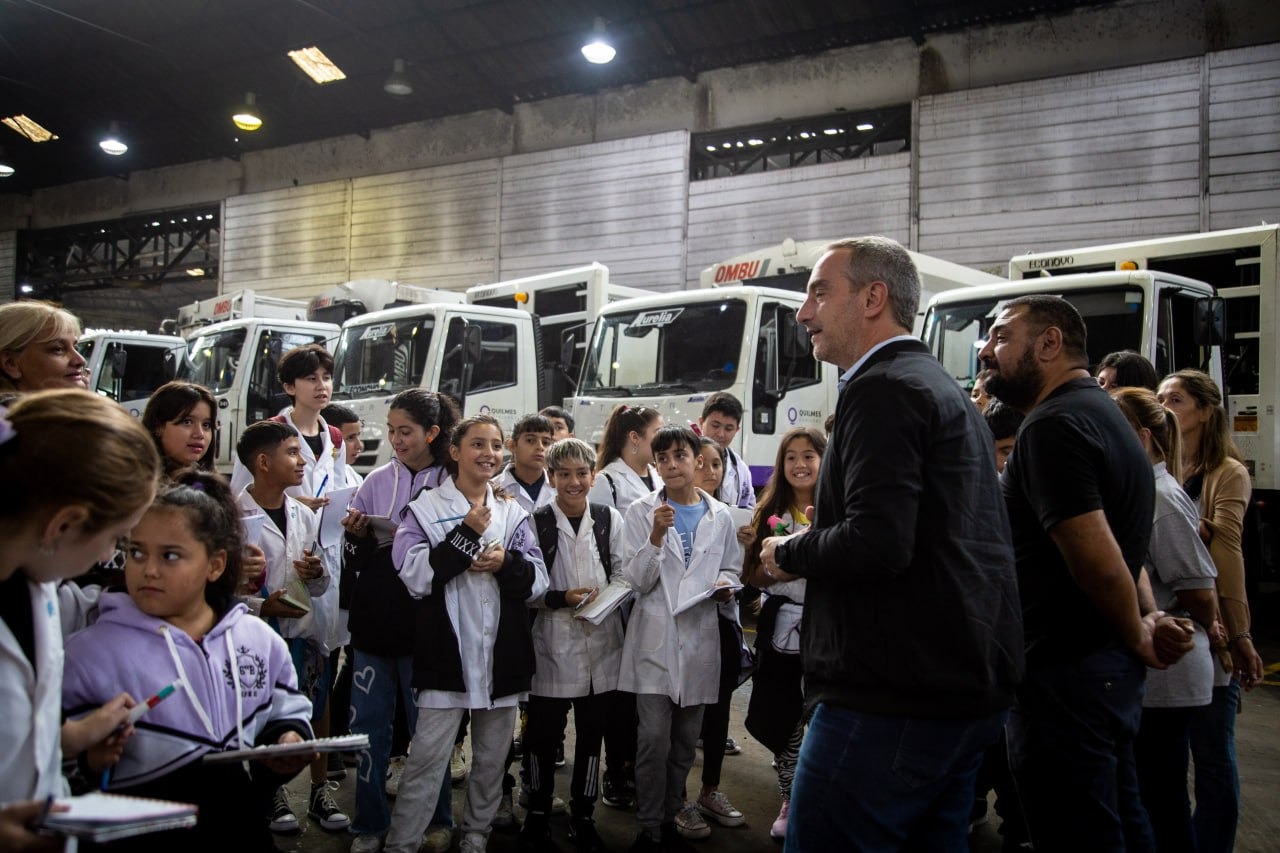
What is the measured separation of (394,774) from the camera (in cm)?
465

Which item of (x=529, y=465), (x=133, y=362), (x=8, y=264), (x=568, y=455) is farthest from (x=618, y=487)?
(x=8, y=264)

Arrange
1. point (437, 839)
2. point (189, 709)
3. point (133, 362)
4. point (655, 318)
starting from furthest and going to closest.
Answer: point (133, 362) < point (655, 318) < point (437, 839) < point (189, 709)

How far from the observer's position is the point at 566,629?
4.05m

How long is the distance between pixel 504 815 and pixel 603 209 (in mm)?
14822

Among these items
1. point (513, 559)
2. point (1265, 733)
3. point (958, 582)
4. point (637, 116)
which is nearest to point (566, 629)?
point (513, 559)

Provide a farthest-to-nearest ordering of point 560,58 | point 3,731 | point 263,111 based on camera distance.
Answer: point 263,111 < point 560,58 < point 3,731

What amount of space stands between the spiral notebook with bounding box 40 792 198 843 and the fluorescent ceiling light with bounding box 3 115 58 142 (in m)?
26.4

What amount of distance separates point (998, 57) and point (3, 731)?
1604 centimetres

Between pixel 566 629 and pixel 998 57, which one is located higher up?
pixel 998 57

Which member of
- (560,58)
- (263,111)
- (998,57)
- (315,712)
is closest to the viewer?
(315,712)

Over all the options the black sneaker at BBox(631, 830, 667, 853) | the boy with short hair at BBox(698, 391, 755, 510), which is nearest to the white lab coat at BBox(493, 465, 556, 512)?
the boy with short hair at BBox(698, 391, 755, 510)

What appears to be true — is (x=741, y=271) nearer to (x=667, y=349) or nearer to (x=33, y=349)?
(x=667, y=349)

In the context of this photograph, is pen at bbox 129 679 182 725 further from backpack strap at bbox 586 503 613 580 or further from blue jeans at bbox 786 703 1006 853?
backpack strap at bbox 586 503 613 580

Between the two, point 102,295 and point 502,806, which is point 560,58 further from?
point 102,295
